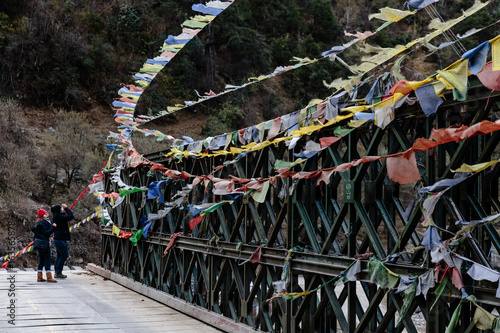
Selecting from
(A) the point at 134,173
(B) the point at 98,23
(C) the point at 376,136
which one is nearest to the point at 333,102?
(C) the point at 376,136

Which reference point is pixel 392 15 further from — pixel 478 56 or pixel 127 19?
pixel 127 19

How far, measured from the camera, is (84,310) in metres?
10.2

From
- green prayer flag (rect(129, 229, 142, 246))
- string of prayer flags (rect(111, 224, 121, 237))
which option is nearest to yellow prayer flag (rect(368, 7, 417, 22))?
green prayer flag (rect(129, 229, 142, 246))

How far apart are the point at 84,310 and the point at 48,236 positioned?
13.9 feet

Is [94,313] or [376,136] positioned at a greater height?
[376,136]

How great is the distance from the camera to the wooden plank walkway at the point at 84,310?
29.2 feet

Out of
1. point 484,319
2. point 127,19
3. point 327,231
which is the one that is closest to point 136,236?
point 327,231

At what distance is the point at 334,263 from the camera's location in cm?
646

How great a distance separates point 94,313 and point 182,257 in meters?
1.90

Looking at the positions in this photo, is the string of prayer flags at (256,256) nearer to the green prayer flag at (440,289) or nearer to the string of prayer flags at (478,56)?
the green prayer flag at (440,289)

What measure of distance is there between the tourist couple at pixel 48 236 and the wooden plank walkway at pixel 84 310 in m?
0.50

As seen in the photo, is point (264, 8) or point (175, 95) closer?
point (175, 95)

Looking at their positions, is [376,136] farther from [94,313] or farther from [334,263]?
[94,313]

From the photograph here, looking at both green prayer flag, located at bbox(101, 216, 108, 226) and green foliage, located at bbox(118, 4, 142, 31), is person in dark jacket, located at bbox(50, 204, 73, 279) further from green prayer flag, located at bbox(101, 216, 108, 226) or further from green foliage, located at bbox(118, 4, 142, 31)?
green foliage, located at bbox(118, 4, 142, 31)
